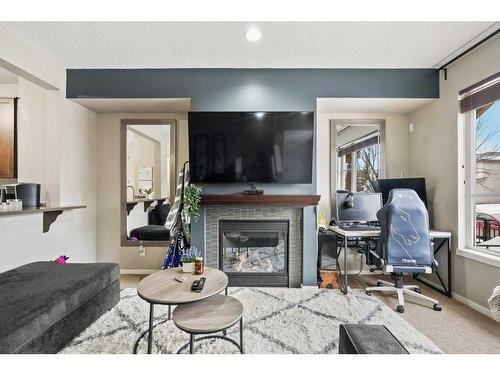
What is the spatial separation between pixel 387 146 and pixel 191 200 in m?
2.82

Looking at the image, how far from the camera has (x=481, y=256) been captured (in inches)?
93.4

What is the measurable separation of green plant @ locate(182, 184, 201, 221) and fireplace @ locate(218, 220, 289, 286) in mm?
364

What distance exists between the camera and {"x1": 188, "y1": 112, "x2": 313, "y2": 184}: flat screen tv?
2.84 metres

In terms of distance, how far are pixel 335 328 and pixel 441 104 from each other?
2801 millimetres

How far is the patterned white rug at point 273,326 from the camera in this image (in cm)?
176

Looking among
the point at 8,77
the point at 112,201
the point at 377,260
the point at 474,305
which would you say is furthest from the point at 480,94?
the point at 8,77

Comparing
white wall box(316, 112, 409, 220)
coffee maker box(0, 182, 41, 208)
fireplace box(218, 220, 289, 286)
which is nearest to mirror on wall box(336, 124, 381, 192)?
white wall box(316, 112, 409, 220)

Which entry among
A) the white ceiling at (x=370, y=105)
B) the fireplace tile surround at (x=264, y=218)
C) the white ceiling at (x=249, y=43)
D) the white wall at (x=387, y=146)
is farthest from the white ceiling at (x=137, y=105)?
the white wall at (x=387, y=146)

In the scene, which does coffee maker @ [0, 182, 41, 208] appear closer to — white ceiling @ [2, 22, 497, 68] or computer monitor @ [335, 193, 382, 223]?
white ceiling @ [2, 22, 497, 68]

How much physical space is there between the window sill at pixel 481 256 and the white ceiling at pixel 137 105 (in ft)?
11.4

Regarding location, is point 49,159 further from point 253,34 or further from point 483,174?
point 483,174

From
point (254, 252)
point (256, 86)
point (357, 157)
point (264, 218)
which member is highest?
point (256, 86)

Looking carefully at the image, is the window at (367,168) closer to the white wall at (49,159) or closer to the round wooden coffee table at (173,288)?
the round wooden coffee table at (173,288)
